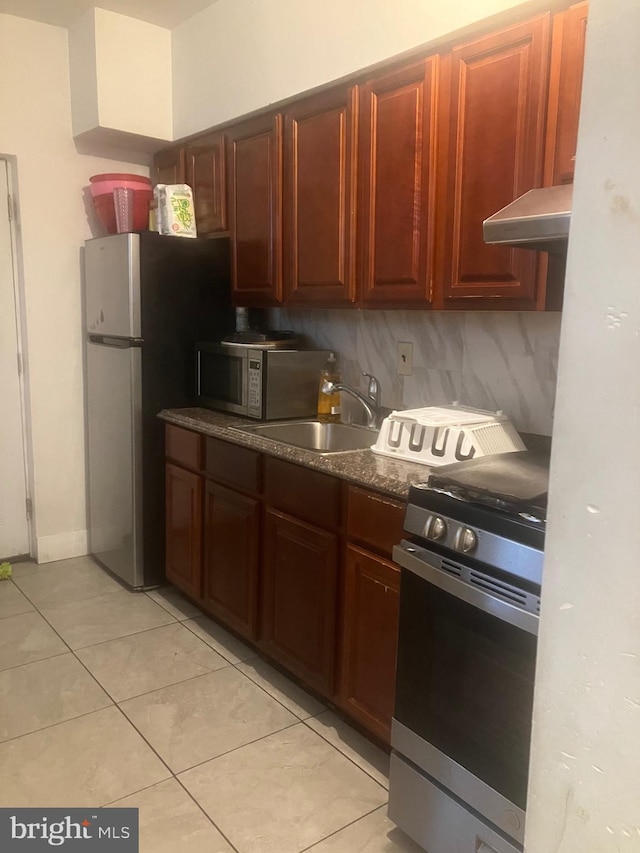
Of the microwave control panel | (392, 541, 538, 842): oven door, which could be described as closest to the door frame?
the microwave control panel

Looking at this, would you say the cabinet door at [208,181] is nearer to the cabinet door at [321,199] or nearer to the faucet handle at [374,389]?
the cabinet door at [321,199]

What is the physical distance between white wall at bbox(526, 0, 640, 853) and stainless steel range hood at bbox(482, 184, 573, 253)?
61 cm

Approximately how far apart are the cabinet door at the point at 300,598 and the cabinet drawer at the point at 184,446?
1.76 ft

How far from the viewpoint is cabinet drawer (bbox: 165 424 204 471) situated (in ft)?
9.03

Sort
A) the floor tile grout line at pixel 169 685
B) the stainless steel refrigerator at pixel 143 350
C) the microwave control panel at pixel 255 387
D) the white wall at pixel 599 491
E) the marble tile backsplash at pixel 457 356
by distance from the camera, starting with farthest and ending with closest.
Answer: the stainless steel refrigerator at pixel 143 350 → the microwave control panel at pixel 255 387 → the floor tile grout line at pixel 169 685 → the marble tile backsplash at pixel 457 356 → the white wall at pixel 599 491

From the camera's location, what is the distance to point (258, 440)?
2375 millimetres

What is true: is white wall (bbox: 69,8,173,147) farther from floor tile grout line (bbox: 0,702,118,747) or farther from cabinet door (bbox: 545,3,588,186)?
floor tile grout line (bbox: 0,702,118,747)

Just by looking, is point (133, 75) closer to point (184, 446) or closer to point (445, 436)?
point (184, 446)

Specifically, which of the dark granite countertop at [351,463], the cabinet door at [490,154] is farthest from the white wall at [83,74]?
the cabinet door at [490,154]

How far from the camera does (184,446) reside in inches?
112

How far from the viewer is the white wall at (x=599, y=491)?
2.44ft

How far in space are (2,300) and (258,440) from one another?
1751 millimetres

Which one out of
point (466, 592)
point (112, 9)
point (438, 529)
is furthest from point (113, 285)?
point (466, 592)

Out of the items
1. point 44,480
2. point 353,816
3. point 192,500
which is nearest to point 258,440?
point 192,500
